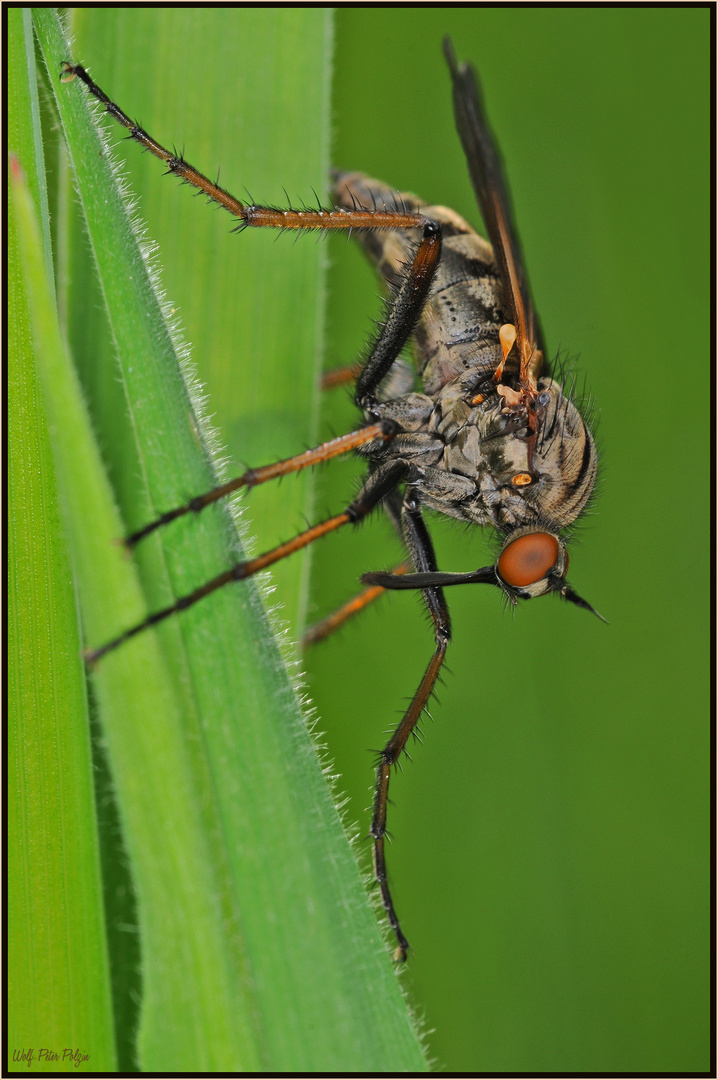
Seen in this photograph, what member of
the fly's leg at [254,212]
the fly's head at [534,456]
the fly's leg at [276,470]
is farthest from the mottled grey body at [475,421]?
the fly's leg at [276,470]

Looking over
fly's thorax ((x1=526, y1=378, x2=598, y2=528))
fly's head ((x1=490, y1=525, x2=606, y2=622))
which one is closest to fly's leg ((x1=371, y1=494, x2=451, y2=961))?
fly's head ((x1=490, y1=525, x2=606, y2=622))

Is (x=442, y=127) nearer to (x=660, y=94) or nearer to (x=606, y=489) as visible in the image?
(x=660, y=94)

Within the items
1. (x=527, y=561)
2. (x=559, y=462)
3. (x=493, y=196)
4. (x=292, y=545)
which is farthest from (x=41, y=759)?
(x=493, y=196)

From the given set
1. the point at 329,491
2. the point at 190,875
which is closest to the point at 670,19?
the point at 329,491

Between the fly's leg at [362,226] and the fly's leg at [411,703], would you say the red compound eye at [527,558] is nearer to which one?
the fly's leg at [411,703]

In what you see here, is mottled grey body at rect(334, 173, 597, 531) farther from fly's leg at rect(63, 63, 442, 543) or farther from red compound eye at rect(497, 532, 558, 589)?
red compound eye at rect(497, 532, 558, 589)
